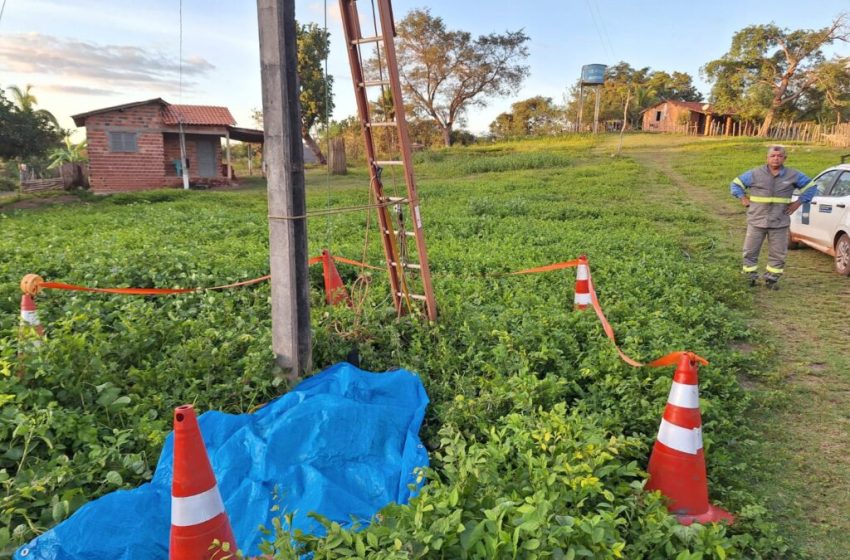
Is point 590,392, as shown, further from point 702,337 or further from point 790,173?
point 790,173

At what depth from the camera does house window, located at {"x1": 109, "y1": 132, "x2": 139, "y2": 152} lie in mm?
22656

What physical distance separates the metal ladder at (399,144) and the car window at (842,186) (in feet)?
22.5

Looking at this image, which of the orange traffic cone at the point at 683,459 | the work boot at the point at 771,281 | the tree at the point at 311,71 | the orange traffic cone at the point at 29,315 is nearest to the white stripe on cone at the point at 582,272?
the orange traffic cone at the point at 683,459

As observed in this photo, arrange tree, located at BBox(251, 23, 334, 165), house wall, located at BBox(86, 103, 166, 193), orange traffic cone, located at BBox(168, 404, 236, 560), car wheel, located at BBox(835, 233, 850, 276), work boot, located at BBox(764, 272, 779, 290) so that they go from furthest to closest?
1. tree, located at BBox(251, 23, 334, 165)
2. house wall, located at BBox(86, 103, 166, 193)
3. car wheel, located at BBox(835, 233, 850, 276)
4. work boot, located at BBox(764, 272, 779, 290)
5. orange traffic cone, located at BBox(168, 404, 236, 560)

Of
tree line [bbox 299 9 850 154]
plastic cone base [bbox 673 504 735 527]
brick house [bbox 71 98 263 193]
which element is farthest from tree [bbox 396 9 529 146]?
plastic cone base [bbox 673 504 735 527]

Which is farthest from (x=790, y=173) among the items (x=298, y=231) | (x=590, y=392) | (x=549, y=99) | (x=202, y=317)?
(x=549, y=99)

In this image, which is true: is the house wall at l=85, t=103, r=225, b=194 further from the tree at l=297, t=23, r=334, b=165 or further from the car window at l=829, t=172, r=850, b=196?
the car window at l=829, t=172, r=850, b=196

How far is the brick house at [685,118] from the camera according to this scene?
4903cm

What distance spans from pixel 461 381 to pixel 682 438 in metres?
1.49

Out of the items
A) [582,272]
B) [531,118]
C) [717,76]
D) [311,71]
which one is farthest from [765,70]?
[582,272]

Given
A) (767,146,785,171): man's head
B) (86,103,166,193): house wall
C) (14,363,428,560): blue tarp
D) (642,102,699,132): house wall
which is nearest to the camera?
(14,363,428,560): blue tarp

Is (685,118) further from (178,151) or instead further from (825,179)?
(825,179)

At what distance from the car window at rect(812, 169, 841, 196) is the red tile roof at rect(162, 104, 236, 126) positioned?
2227cm

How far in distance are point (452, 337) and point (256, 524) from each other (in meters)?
2.45
